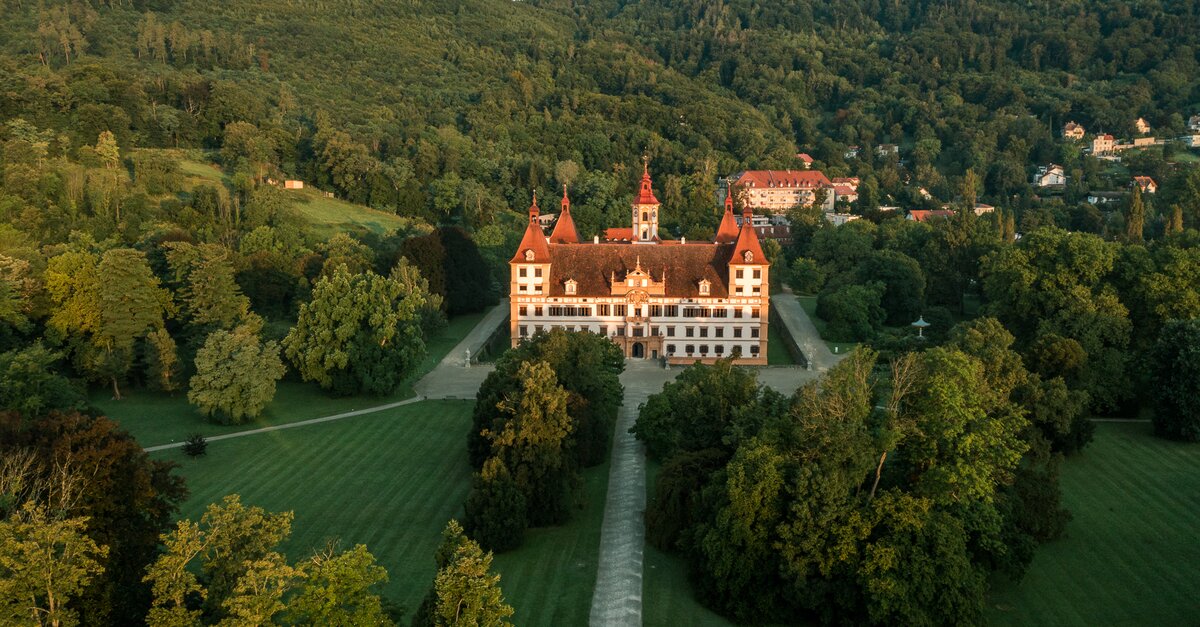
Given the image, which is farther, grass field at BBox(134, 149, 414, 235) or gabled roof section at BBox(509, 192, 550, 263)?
grass field at BBox(134, 149, 414, 235)

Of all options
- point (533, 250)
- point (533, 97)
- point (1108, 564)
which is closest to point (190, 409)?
point (533, 250)

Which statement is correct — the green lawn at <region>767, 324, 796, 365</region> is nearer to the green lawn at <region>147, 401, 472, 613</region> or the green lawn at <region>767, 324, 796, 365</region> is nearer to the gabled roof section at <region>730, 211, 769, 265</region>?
the gabled roof section at <region>730, 211, 769, 265</region>

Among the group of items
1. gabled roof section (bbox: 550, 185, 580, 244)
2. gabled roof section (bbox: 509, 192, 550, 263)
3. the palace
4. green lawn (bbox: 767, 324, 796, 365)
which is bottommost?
green lawn (bbox: 767, 324, 796, 365)

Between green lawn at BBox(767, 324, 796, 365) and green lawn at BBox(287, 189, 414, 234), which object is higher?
green lawn at BBox(287, 189, 414, 234)

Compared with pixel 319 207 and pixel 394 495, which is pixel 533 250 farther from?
pixel 319 207

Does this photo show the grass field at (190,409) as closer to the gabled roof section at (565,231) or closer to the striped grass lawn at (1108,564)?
the gabled roof section at (565,231)

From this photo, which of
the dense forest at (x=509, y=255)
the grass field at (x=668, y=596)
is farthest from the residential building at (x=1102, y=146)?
the grass field at (x=668, y=596)

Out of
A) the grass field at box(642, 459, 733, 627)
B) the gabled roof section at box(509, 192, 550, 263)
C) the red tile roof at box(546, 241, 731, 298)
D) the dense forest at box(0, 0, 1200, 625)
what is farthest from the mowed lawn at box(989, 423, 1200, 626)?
the gabled roof section at box(509, 192, 550, 263)
